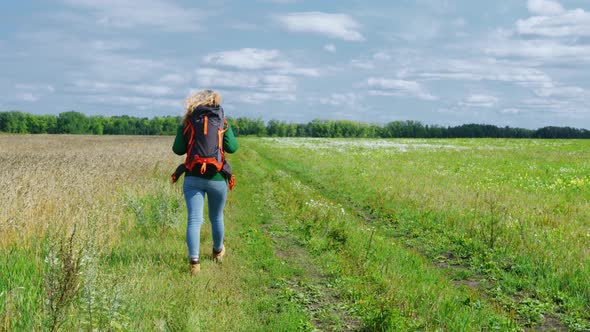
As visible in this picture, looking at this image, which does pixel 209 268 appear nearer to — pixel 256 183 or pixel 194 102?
pixel 194 102

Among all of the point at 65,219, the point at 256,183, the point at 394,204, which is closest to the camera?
the point at 65,219

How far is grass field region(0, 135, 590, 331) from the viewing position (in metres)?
5.44

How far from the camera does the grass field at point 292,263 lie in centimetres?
544

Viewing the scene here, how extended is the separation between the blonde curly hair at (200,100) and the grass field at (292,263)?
2.27 m

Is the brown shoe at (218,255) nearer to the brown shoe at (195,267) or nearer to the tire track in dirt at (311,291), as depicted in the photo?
the brown shoe at (195,267)

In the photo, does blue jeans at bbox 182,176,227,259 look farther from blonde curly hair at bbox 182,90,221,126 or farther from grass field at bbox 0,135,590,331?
blonde curly hair at bbox 182,90,221,126

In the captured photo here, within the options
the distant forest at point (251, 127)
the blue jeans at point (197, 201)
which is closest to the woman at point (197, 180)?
the blue jeans at point (197, 201)

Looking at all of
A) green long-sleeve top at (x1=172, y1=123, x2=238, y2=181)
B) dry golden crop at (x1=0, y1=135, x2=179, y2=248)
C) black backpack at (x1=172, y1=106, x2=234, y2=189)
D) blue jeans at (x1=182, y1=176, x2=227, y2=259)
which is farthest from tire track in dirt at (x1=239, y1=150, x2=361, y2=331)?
dry golden crop at (x1=0, y1=135, x2=179, y2=248)

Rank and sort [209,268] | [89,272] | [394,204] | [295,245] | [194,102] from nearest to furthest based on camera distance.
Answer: [89,272]
[194,102]
[209,268]
[295,245]
[394,204]

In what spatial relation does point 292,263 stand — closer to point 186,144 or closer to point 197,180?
point 197,180

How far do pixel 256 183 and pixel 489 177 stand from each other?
10547 mm

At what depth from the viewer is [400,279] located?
7484mm

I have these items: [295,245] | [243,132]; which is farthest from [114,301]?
[243,132]

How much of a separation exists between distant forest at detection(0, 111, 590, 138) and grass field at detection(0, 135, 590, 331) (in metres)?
120
